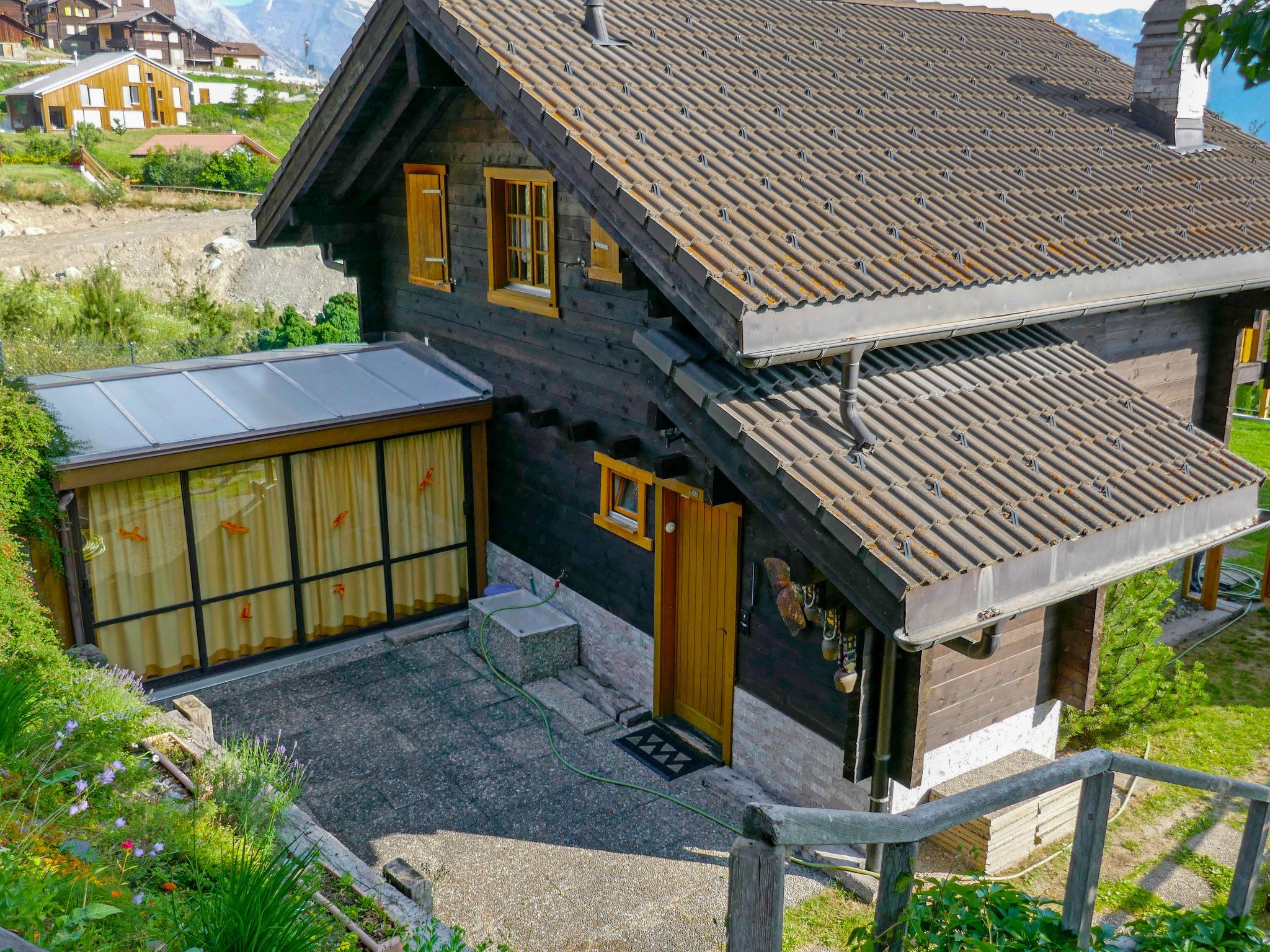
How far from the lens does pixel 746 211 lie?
7.34 m

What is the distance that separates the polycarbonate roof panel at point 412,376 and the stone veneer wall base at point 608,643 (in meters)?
1.92

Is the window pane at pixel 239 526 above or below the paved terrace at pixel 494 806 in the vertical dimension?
above

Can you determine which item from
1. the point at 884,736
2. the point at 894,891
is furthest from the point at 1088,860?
the point at 884,736

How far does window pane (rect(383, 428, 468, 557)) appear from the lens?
35.1 feet

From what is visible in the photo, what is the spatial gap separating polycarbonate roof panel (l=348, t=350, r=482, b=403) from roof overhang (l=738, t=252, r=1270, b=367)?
499 cm

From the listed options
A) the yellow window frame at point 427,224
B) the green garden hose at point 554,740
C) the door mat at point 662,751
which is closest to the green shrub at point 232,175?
the yellow window frame at point 427,224

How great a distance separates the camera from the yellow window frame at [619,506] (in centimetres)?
893

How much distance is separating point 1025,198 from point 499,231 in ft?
15.8

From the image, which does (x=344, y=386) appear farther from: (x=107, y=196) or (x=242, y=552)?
(x=107, y=196)

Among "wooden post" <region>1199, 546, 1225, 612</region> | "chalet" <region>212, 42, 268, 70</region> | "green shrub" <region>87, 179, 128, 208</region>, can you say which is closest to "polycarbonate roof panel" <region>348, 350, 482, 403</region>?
"wooden post" <region>1199, 546, 1225, 612</region>

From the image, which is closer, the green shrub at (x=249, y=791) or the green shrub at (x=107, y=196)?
the green shrub at (x=249, y=791)

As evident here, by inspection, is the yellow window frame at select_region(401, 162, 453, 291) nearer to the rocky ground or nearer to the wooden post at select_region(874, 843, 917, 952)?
the wooden post at select_region(874, 843, 917, 952)

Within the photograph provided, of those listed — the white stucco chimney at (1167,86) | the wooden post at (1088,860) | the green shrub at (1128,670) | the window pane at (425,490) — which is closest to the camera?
the wooden post at (1088,860)

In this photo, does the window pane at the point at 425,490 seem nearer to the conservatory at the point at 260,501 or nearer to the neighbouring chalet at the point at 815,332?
the conservatory at the point at 260,501
